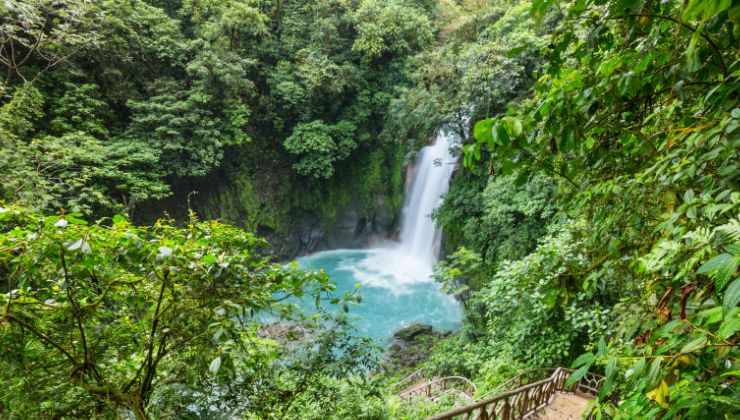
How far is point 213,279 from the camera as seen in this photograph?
5.78 ft

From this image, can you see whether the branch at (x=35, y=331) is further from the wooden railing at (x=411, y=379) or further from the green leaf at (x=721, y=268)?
the wooden railing at (x=411, y=379)

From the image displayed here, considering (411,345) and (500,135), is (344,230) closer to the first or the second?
(411,345)

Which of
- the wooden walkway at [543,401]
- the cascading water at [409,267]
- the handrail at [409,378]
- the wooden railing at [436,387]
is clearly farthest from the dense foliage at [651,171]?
the cascading water at [409,267]

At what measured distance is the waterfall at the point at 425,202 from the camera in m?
13.7

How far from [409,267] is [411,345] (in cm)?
478

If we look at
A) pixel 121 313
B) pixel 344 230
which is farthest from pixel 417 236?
pixel 121 313

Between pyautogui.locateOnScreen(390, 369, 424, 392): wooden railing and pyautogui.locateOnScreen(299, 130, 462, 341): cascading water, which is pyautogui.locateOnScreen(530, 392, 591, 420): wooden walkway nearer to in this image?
pyautogui.locateOnScreen(390, 369, 424, 392): wooden railing

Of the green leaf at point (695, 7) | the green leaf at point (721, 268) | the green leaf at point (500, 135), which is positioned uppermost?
the green leaf at point (695, 7)

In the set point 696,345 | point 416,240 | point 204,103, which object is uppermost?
point 204,103

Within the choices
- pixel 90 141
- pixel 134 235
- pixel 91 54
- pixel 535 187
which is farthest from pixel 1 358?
pixel 91 54

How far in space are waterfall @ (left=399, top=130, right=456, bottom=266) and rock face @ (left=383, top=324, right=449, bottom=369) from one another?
346cm

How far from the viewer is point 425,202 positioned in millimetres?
14406

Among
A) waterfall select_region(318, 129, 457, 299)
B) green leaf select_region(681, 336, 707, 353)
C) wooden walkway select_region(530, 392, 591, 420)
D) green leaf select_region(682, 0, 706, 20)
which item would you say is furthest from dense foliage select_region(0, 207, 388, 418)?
waterfall select_region(318, 129, 457, 299)

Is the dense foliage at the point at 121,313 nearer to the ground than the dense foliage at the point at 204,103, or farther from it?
nearer to the ground
